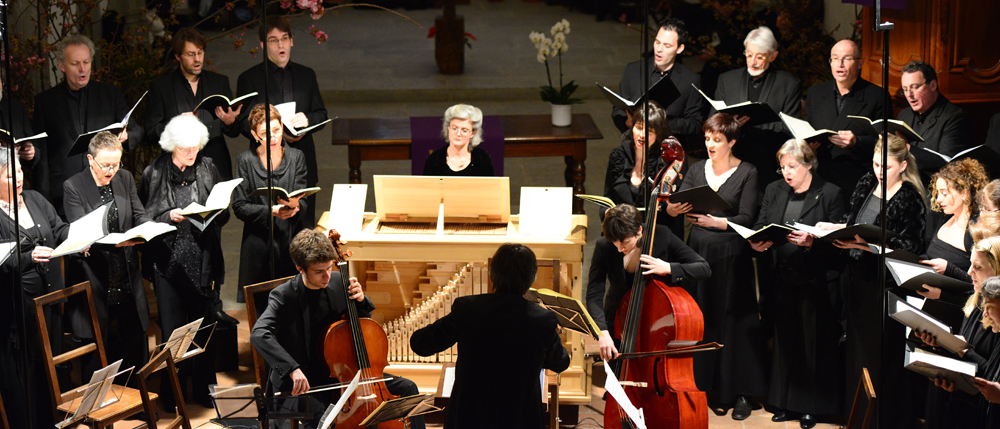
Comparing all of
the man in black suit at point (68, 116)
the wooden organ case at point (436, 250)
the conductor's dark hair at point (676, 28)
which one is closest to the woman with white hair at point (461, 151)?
the wooden organ case at point (436, 250)

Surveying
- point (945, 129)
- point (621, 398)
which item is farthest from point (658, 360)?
point (945, 129)

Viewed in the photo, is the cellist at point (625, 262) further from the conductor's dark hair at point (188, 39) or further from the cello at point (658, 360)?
the conductor's dark hair at point (188, 39)

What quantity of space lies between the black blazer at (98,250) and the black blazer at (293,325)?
2.79ft

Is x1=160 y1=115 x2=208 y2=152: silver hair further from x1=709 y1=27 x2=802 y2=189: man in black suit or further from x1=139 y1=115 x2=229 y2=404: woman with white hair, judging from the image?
x1=709 y1=27 x2=802 y2=189: man in black suit

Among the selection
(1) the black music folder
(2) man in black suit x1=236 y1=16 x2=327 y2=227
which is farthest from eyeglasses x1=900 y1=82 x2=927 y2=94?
(2) man in black suit x1=236 y1=16 x2=327 y2=227

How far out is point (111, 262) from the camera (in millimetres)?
4258

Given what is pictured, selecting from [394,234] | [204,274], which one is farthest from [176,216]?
[394,234]

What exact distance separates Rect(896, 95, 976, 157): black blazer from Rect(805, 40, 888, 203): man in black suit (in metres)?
0.25

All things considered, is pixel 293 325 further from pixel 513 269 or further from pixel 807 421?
pixel 807 421

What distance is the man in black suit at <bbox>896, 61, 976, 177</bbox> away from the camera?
4.32m

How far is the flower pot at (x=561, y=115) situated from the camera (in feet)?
21.5

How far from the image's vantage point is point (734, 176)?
436 cm

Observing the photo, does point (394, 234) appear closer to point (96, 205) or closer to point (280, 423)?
point (280, 423)

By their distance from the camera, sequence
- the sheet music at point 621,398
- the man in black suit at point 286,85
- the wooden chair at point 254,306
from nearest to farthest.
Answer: the sheet music at point 621,398 < the wooden chair at point 254,306 < the man in black suit at point 286,85
